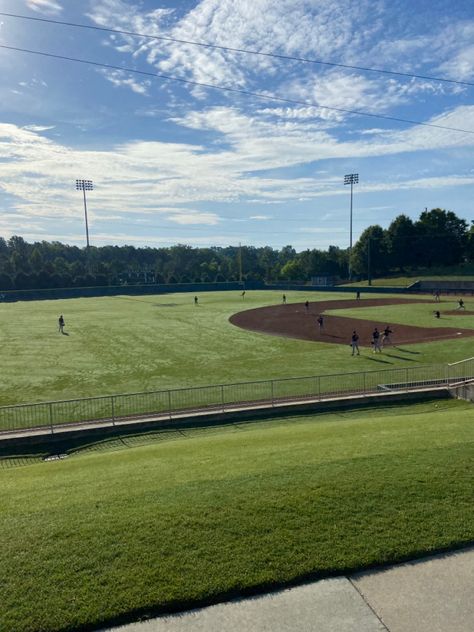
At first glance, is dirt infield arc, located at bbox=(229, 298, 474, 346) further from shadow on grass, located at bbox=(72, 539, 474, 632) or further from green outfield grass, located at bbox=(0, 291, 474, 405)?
shadow on grass, located at bbox=(72, 539, 474, 632)

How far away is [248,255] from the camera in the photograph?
19712 cm

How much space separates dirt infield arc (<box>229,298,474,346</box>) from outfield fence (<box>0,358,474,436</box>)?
12035 millimetres

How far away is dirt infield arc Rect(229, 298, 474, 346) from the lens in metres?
34.7

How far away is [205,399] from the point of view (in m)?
19.4

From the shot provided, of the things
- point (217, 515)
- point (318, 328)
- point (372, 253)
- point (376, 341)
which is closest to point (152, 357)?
point (376, 341)

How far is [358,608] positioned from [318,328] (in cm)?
3579

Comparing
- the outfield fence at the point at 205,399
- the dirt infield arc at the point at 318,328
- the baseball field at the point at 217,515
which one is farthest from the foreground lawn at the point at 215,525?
the dirt infield arc at the point at 318,328

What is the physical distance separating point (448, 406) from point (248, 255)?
7159 inches

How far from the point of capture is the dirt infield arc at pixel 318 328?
1367 inches

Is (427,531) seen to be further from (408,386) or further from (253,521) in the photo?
(408,386)

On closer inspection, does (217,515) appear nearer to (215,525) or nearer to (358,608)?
(215,525)

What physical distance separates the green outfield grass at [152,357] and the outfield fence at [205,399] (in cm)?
236

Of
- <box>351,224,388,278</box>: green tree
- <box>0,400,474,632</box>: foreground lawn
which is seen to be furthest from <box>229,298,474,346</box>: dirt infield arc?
<box>351,224,388,278</box>: green tree

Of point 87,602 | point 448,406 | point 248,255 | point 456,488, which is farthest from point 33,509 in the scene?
point 248,255
